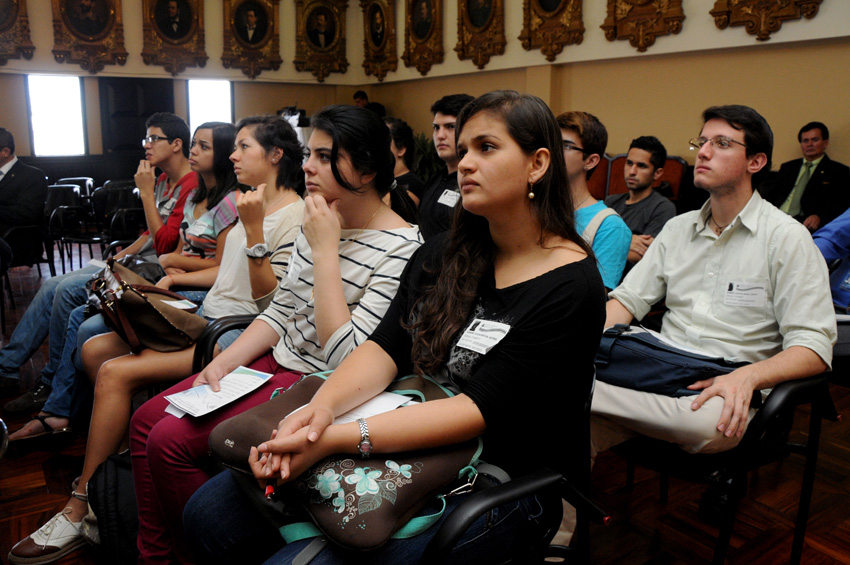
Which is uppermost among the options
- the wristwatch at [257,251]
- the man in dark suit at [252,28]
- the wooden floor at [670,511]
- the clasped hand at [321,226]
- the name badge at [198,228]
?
the man in dark suit at [252,28]

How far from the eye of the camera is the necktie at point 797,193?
5.77m

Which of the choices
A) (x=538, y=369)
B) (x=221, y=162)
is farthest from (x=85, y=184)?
(x=538, y=369)

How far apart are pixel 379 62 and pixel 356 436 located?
456 inches

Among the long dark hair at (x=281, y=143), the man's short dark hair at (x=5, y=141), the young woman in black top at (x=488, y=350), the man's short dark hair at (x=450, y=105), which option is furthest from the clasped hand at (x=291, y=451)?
the man's short dark hair at (x=5, y=141)

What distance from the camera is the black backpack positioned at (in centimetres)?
198

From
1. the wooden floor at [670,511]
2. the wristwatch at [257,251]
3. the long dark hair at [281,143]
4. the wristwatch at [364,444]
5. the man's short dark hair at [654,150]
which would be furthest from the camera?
the man's short dark hair at [654,150]

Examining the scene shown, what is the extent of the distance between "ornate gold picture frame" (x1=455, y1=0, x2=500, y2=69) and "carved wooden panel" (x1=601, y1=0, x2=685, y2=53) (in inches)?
76.5

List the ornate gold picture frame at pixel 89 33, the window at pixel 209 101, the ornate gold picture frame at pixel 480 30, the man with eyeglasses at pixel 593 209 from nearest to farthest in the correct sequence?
the man with eyeglasses at pixel 593 209, the ornate gold picture frame at pixel 480 30, the ornate gold picture frame at pixel 89 33, the window at pixel 209 101

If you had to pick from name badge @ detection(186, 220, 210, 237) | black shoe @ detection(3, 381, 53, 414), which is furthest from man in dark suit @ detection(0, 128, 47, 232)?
name badge @ detection(186, 220, 210, 237)

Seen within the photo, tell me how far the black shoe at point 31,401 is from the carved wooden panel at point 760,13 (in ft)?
21.3

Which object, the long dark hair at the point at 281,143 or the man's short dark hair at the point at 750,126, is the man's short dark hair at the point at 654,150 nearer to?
the man's short dark hair at the point at 750,126

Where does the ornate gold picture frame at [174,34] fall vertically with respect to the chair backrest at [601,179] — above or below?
above

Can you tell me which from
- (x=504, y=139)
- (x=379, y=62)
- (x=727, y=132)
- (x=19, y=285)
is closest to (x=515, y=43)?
(x=379, y=62)

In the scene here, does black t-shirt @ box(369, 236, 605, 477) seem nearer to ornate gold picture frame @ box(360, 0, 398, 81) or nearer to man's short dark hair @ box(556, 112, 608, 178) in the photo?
man's short dark hair @ box(556, 112, 608, 178)
